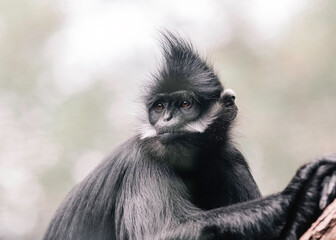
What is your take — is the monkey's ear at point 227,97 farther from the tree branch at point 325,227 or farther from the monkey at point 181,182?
the tree branch at point 325,227

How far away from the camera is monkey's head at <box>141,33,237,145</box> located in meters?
8.05

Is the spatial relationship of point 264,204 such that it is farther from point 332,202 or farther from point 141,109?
point 141,109

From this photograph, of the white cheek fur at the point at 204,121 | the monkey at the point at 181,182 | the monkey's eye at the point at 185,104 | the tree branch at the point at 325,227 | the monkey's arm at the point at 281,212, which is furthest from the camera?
the monkey's eye at the point at 185,104

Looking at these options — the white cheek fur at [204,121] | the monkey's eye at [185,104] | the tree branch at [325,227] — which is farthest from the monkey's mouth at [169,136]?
the tree branch at [325,227]

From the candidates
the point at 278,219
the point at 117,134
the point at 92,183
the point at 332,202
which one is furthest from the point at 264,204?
the point at 117,134

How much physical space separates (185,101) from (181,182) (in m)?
1.07

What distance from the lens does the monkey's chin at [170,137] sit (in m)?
7.88

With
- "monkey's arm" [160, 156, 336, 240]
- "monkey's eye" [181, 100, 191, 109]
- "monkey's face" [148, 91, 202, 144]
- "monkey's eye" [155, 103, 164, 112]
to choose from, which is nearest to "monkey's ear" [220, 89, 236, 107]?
"monkey's face" [148, 91, 202, 144]

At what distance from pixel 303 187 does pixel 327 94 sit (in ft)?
27.8

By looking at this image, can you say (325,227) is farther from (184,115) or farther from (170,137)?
(184,115)

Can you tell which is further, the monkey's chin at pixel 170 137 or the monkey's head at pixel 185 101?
the monkey's head at pixel 185 101

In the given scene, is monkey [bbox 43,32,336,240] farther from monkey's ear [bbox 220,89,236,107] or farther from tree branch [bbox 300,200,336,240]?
tree branch [bbox 300,200,336,240]

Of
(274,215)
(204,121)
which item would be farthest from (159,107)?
(274,215)

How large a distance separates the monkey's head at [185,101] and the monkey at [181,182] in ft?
0.04
